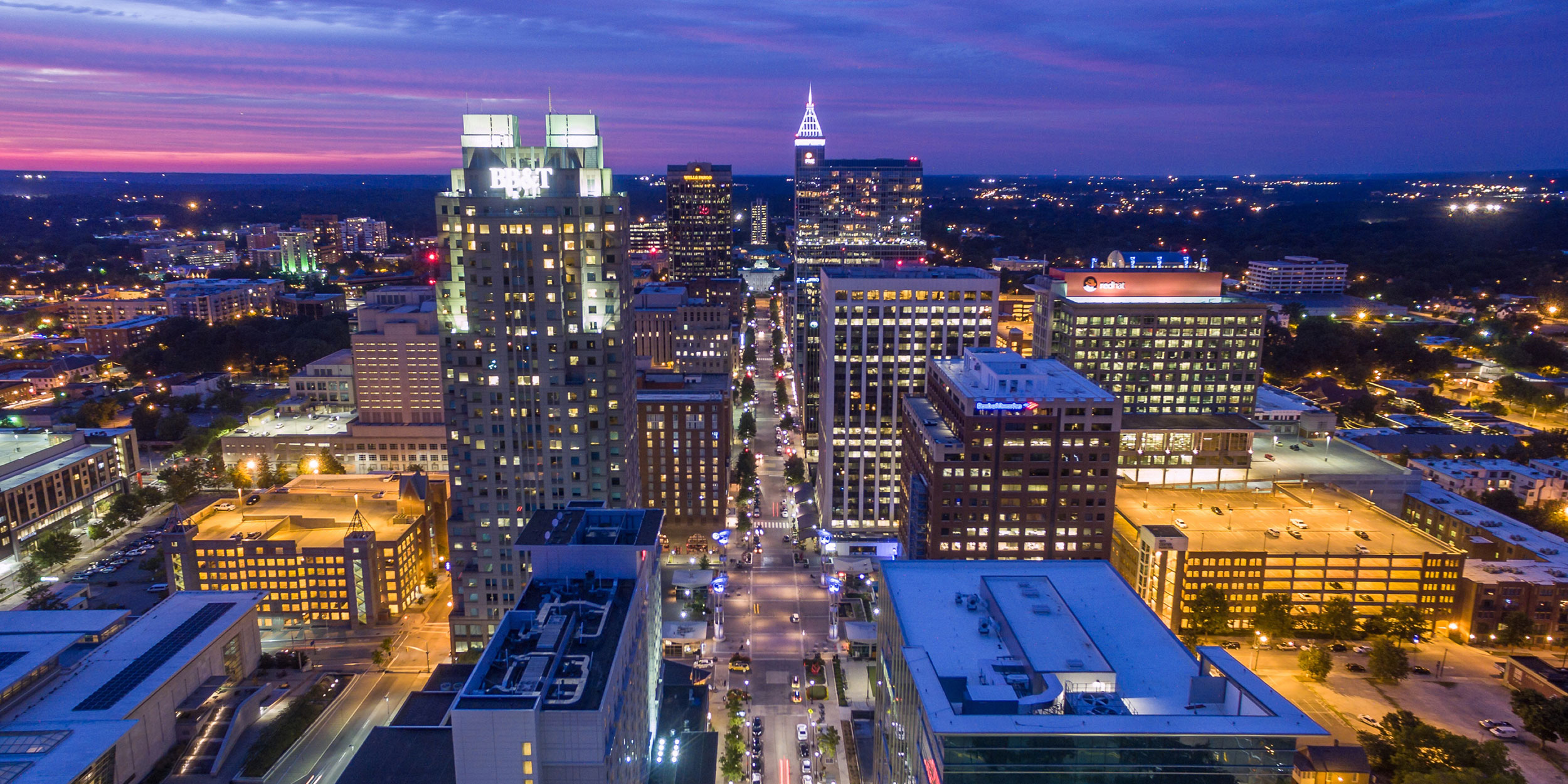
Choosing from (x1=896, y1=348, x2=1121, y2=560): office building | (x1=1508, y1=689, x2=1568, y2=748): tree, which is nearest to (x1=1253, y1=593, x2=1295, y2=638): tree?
(x1=1508, y1=689, x2=1568, y2=748): tree

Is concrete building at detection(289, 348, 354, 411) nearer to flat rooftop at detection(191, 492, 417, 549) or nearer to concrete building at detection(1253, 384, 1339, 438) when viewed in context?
flat rooftop at detection(191, 492, 417, 549)

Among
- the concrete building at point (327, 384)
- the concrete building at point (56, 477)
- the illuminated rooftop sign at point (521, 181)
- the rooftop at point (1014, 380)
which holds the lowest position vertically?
the concrete building at point (56, 477)

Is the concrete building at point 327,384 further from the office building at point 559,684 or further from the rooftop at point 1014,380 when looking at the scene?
the rooftop at point 1014,380

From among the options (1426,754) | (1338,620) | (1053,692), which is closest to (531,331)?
(1053,692)

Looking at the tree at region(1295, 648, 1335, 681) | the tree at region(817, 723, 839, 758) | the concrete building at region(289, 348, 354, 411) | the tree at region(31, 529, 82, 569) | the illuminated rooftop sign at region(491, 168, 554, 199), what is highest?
the illuminated rooftop sign at region(491, 168, 554, 199)

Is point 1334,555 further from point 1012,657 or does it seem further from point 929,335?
point 1012,657

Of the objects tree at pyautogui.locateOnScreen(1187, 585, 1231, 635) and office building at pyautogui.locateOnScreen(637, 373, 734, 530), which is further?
office building at pyautogui.locateOnScreen(637, 373, 734, 530)

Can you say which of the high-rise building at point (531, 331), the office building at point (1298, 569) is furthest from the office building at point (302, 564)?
the office building at point (1298, 569)

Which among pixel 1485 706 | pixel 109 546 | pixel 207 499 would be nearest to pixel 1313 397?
pixel 1485 706
